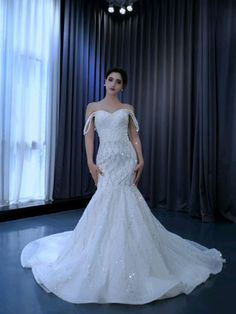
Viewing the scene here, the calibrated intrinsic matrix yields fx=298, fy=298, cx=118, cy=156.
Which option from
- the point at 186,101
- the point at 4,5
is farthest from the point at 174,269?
the point at 4,5

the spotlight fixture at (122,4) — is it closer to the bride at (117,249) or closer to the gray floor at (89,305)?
the bride at (117,249)

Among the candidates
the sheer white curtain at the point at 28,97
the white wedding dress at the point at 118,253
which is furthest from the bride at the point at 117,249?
the sheer white curtain at the point at 28,97

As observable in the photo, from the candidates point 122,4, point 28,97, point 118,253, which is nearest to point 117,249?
point 118,253

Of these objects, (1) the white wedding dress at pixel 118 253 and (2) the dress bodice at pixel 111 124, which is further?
(2) the dress bodice at pixel 111 124

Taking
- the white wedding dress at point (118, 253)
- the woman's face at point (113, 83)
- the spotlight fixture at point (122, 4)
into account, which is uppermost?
the spotlight fixture at point (122, 4)

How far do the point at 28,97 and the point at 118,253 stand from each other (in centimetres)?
286

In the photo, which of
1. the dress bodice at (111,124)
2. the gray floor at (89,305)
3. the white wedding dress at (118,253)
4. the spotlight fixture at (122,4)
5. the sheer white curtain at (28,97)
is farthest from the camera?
the spotlight fixture at (122,4)

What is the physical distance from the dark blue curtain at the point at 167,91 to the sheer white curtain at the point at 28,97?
0.56 feet

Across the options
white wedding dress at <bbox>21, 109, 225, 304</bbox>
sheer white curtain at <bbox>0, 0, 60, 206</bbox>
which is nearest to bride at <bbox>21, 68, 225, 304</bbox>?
white wedding dress at <bbox>21, 109, 225, 304</bbox>

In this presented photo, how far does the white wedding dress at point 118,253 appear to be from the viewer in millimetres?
1774

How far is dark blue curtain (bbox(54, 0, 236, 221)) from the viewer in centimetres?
A: 388

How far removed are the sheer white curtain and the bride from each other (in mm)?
1697

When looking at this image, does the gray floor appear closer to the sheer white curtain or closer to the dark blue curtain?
the sheer white curtain

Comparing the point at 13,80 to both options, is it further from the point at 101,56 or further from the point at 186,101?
the point at 186,101
